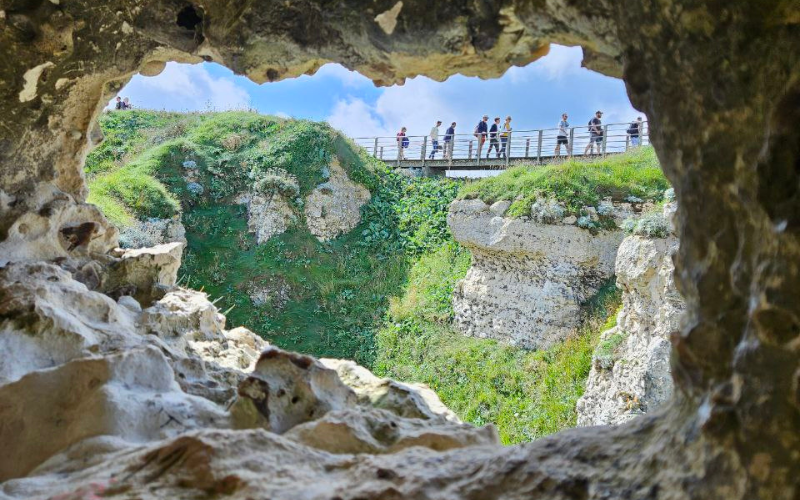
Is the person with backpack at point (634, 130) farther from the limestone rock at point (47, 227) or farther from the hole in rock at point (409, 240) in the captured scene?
the limestone rock at point (47, 227)

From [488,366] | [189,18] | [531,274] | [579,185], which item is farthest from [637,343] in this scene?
[189,18]

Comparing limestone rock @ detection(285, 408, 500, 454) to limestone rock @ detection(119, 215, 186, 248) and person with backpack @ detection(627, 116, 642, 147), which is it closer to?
limestone rock @ detection(119, 215, 186, 248)

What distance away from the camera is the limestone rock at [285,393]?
2.93 m

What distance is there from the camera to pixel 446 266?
16156mm

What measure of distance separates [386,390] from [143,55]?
2858 mm

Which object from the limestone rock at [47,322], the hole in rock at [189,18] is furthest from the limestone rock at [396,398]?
the hole in rock at [189,18]

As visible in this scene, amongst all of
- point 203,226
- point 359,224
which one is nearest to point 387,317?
point 359,224

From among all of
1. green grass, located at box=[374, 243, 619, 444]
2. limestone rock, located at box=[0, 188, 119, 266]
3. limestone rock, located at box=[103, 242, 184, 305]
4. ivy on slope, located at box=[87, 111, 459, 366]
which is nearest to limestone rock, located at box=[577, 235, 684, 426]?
green grass, located at box=[374, 243, 619, 444]

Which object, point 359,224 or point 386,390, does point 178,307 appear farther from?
point 359,224

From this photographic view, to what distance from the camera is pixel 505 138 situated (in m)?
20.3

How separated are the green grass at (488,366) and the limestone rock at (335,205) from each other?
3.57m

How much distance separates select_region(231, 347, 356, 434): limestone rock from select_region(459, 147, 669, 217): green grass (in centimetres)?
1012

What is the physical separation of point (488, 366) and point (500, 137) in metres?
9.95

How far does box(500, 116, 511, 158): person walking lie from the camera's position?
20.2 m
